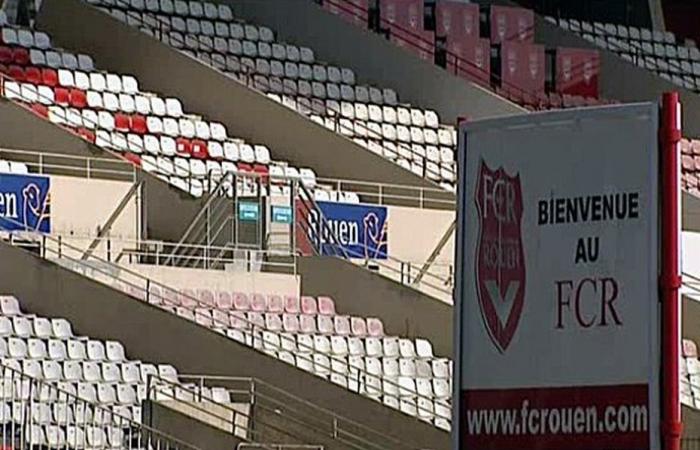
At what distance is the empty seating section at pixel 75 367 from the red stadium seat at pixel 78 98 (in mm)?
4669

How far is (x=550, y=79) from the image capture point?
2873 cm

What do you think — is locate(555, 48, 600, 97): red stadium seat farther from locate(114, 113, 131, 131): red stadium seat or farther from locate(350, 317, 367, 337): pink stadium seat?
locate(350, 317, 367, 337): pink stadium seat

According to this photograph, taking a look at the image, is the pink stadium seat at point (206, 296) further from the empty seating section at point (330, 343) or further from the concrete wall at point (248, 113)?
the concrete wall at point (248, 113)

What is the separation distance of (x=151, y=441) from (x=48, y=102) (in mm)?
6598

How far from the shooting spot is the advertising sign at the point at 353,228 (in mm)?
21766

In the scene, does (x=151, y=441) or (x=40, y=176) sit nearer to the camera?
(x=151, y=441)

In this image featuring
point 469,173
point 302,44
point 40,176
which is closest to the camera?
point 469,173

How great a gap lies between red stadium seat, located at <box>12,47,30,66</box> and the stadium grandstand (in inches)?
1.5

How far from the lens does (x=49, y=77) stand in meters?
22.9

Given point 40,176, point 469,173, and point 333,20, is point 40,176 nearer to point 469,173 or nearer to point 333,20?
point 333,20

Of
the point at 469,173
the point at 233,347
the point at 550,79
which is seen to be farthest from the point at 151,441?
the point at 550,79

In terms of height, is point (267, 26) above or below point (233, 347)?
above

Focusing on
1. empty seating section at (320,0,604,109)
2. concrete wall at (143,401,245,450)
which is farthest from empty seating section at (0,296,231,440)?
empty seating section at (320,0,604,109)

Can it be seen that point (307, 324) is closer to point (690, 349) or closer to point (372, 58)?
point (690, 349)
